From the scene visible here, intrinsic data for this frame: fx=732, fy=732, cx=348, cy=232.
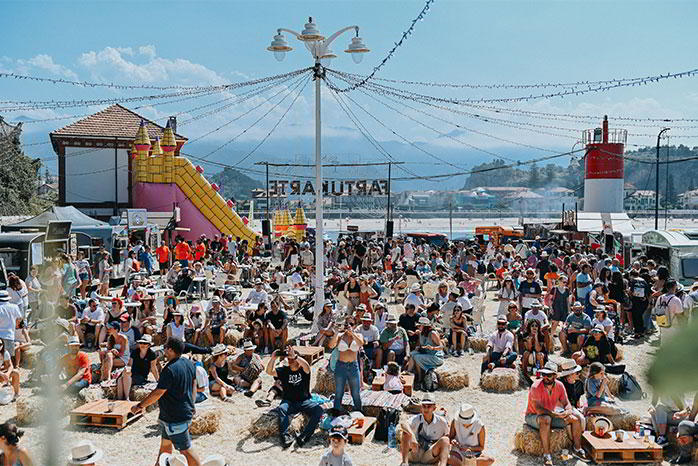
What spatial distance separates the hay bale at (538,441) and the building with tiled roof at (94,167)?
30.3 m

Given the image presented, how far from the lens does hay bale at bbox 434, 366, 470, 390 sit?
32.5 feet

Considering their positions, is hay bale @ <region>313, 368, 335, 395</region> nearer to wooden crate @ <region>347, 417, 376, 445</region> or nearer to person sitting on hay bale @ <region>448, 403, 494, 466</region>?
wooden crate @ <region>347, 417, 376, 445</region>

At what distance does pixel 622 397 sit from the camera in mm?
8633

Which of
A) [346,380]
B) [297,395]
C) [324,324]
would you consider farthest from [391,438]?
[324,324]

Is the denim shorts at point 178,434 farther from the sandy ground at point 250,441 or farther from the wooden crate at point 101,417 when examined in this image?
the wooden crate at point 101,417

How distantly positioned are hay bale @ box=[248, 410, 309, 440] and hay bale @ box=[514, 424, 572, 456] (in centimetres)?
234

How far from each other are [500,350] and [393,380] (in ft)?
7.06

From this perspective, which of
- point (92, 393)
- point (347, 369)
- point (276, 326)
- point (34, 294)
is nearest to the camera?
point (347, 369)

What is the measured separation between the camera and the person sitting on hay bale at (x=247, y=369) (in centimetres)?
985

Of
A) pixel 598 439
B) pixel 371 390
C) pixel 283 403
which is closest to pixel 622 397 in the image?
pixel 598 439

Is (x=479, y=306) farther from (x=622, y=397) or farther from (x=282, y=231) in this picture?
(x=282, y=231)

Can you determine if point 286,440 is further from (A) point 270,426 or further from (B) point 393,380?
(B) point 393,380

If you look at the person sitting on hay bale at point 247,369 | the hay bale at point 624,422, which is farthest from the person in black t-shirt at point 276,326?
the hay bale at point 624,422

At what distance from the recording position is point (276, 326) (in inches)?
474
